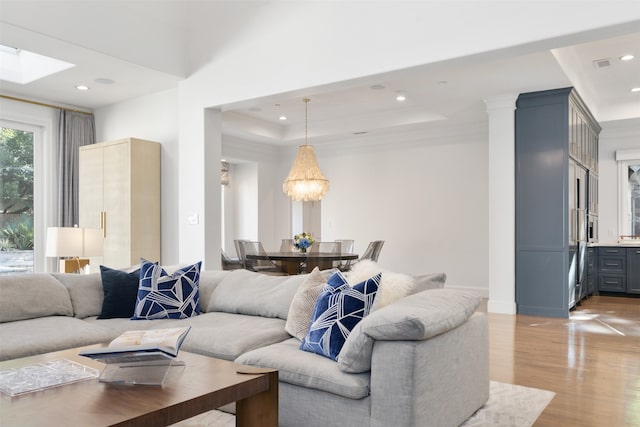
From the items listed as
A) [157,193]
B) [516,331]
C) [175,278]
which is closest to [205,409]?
[175,278]

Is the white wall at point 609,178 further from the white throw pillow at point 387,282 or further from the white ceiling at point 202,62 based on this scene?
the white throw pillow at point 387,282

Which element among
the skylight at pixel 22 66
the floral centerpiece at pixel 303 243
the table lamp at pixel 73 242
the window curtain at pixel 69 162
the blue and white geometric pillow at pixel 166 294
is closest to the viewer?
the blue and white geometric pillow at pixel 166 294

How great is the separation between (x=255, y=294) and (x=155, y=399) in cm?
170

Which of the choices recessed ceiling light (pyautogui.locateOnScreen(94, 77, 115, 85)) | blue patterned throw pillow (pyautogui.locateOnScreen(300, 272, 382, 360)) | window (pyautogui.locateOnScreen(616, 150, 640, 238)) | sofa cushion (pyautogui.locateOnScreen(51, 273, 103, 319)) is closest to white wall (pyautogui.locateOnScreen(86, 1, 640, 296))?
recessed ceiling light (pyautogui.locateOnScreen(94, 77, 115, 85))

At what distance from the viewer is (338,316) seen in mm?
2363

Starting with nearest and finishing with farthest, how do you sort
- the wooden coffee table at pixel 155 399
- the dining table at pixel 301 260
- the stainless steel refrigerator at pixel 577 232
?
the wooden coffee table at pixel 155 399, the dining table at pixel 301 260, the stainless steel refrigerator at pixel 577 232

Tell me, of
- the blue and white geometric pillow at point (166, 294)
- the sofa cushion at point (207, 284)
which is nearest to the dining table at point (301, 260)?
the sofa cushion at point (207, 284)

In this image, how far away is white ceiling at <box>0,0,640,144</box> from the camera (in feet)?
13.9

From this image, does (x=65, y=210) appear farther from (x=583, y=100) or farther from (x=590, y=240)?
(x=590, y=240)

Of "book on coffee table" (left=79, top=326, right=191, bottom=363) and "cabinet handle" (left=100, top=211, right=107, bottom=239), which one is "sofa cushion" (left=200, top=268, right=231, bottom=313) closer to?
"book on coffee table" (left=79, top=326, right=191, bottom=363)

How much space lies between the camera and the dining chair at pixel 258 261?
6.10m

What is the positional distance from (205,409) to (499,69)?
4623mm

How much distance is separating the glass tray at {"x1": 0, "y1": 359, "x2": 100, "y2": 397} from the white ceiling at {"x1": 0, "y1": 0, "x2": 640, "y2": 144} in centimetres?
313

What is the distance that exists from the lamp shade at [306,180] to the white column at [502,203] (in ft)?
7.58
